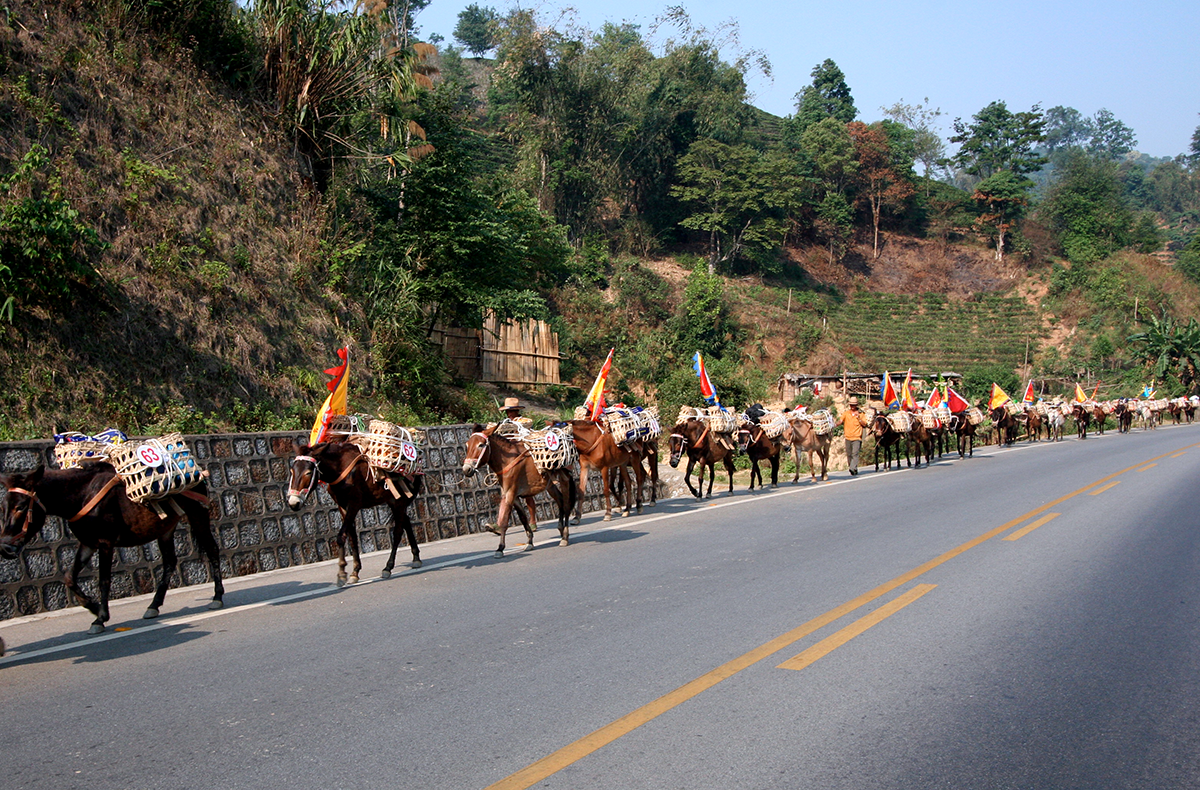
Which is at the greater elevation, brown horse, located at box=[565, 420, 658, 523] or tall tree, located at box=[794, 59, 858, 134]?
tall tree, located at box=[794, 59, 858, 134]

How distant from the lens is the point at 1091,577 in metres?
9.53

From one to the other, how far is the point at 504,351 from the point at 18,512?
25351 millimetres

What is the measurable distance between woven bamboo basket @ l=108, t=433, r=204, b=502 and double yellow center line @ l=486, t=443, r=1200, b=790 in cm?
511

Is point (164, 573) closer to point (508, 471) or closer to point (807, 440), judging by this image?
point (508, 471)

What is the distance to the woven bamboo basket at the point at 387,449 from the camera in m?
10.4

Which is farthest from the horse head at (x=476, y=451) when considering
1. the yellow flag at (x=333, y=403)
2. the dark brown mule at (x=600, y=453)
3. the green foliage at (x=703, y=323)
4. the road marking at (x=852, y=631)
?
the green foliage at (x=703, y=323)

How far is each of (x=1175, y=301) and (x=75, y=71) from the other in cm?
8695

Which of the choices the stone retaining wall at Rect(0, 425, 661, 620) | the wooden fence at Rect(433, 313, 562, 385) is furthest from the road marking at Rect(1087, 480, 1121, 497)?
the wooden fence at Rect(433, 313, 562, 385)

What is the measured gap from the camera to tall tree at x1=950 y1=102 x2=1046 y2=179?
86375mm

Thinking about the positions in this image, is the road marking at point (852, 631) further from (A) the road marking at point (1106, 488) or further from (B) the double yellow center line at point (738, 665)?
(A) the road marking at point (1106, 488)

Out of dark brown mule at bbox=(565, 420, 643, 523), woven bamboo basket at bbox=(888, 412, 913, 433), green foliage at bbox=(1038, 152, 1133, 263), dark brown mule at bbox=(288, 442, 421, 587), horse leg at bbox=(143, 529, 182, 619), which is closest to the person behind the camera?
horse leg at bbox=(143, 529, 182, 619)

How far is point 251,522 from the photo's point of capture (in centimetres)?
1070

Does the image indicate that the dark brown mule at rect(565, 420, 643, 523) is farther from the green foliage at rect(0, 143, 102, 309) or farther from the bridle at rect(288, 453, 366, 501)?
the green foliage at rect(0, 143, 102, 309)

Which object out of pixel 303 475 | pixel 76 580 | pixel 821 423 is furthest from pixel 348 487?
pixel 821 423
